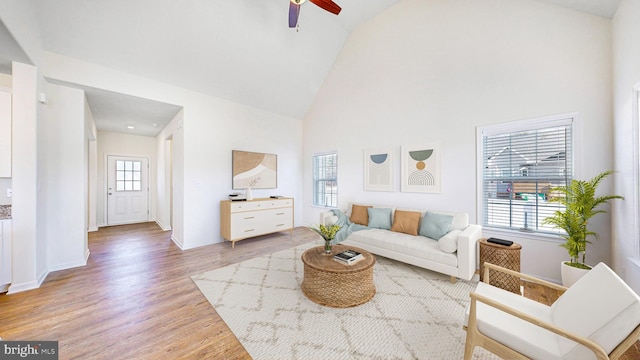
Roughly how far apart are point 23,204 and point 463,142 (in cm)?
559

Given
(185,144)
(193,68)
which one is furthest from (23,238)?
(193,68)

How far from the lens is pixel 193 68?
3.66 m

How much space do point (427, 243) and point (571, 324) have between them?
1.72 metres

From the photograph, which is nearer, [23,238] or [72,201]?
[23,238]

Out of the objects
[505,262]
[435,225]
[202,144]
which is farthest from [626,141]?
[202,144]

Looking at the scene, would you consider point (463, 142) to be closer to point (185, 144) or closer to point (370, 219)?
point (370, 219)

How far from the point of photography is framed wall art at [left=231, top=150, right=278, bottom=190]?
4613 millimetres

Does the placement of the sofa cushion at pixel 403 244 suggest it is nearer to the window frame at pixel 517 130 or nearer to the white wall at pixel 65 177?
the window frame at pixel 517 130

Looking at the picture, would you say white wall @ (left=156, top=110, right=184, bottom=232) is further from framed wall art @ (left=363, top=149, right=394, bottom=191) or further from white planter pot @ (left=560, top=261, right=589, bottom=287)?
white planter pot @ (left=560, top=261, right=589, bottom=287)

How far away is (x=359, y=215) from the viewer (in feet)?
13.5

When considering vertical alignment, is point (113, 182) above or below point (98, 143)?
below

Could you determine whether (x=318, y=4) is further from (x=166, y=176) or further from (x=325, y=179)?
(x=166, y=176)

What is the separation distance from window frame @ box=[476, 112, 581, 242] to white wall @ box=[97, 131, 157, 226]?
793cm

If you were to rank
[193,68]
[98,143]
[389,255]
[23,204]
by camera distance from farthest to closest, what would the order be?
[98,143], [193,68], [389,255], [23,204]
